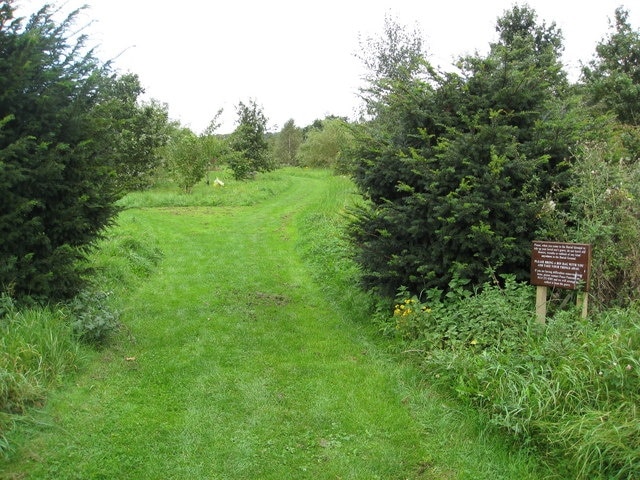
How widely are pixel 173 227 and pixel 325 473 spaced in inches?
466

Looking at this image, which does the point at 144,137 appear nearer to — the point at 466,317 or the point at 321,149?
the point at 321,149

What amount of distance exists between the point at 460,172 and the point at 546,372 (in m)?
2.67

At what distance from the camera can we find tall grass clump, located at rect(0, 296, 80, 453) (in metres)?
3.97

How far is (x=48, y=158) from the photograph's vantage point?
539cm

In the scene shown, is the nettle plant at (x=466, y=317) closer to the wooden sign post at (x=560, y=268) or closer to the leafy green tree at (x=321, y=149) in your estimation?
the wooden sign post at (x=560, y=268)

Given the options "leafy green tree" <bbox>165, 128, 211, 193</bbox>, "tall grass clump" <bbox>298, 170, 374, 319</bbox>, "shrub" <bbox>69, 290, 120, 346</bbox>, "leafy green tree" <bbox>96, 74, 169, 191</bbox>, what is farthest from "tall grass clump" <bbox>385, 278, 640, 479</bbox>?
"leafy green tree" <bbox>96, 74, 169, 191</bbox>

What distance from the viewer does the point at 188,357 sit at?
18.5 feet

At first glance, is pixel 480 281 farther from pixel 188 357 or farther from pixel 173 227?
pixel 173 227

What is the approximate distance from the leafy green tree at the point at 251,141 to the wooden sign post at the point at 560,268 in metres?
25.2

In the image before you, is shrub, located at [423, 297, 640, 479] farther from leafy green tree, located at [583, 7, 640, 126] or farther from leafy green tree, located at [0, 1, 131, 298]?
leafy green tree, located at [583, 7, 640, 126]

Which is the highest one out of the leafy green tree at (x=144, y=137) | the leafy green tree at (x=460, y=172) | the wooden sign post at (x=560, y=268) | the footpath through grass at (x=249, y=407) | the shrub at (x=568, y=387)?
the leafy green tree at (x=144, y=137)

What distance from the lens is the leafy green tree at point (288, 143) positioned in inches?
2152

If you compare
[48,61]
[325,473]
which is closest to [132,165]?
[48,61]

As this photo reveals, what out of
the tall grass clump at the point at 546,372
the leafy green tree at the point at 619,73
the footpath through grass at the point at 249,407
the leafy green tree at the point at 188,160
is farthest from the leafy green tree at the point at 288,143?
the tall grass clump at the point at 546,372
